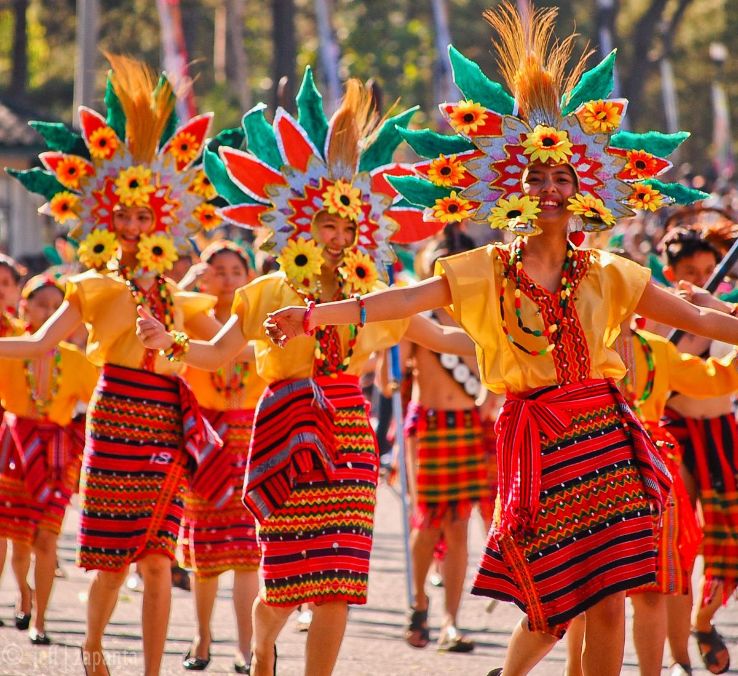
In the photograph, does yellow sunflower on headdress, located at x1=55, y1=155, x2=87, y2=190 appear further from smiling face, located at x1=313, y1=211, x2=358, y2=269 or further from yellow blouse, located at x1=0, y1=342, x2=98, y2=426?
yellow blouse, located at x1=0, y1=342, x2=98, y2=426

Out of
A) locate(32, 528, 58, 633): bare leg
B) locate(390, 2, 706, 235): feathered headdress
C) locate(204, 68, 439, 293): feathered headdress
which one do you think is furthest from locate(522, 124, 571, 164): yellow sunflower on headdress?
locate(32, 528, 58, 633): bare leg

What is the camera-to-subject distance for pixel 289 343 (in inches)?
240

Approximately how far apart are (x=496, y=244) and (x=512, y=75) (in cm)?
58

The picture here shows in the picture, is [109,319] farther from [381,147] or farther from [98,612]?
[381,147]

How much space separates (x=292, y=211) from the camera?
637 cm

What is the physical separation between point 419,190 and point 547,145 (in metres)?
0.48

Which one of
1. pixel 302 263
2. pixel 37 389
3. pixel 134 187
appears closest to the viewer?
pixel 302 263

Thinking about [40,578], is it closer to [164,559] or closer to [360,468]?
[164,559]

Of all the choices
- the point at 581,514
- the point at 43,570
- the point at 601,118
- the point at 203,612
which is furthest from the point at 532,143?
the point at 43,570

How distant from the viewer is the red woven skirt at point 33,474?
27.0 ft

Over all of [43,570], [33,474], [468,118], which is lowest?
[43,570]

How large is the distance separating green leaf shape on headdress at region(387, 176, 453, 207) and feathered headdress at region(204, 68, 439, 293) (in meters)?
0.80

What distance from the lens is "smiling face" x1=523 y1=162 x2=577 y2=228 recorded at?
5.25m

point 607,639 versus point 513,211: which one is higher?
point 513,211
